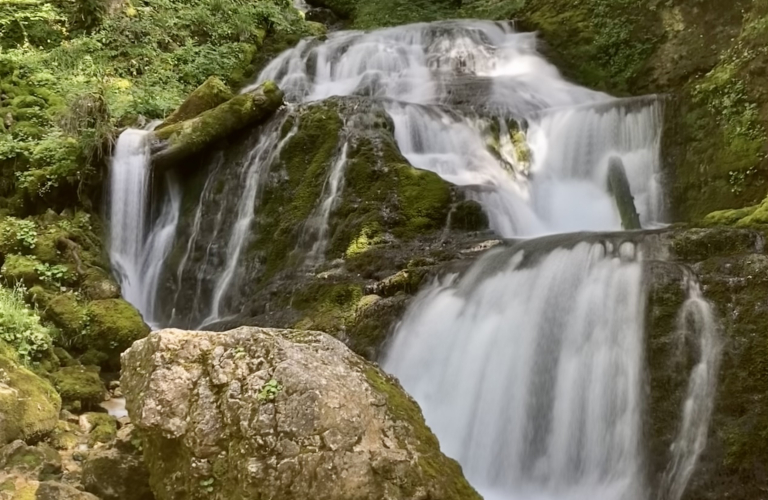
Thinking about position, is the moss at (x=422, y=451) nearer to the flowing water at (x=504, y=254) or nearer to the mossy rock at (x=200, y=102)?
the flowing water at (x=504, y=254)

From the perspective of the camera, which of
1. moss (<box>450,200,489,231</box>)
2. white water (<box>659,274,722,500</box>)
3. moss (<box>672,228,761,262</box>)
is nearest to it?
white water (<box>659,274,722,500</box>)

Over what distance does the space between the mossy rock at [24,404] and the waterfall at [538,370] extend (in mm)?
2915

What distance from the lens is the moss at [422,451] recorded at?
3473 mm

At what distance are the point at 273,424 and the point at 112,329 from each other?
4.63 m

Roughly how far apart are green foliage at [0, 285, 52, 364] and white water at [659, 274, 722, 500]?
5.62m

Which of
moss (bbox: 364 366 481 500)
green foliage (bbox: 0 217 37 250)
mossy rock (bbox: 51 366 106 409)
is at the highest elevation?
green foliage (bbox: 0 217 37 250)

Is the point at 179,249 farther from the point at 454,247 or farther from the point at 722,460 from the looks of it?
the point at 722,460

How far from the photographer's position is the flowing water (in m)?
4.77

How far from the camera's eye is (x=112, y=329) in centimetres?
732

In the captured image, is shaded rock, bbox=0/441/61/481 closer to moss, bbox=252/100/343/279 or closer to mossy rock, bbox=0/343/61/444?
mossy rock, bbox=0/343/61/444

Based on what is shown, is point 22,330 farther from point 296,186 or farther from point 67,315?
A: point 296,186

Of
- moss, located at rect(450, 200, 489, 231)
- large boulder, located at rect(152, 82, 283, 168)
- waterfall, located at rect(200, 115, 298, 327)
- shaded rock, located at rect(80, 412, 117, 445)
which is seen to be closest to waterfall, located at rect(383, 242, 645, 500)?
moss, located at rect(450, 200, 489, 231)

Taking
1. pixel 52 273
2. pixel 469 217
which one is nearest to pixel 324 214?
pixel 469 217

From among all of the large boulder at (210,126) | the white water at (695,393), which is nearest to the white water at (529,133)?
the large boulder at (210,126)
